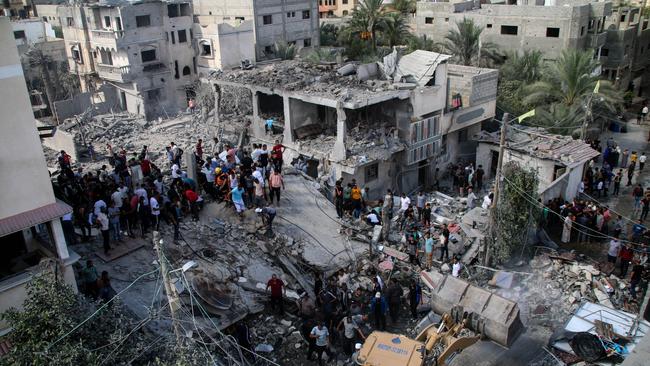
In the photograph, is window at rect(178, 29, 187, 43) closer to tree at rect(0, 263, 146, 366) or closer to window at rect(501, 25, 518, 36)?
window at rect(501, 25, 518, 36)

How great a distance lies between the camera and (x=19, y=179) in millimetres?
10789

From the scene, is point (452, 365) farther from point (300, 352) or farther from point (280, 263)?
point (280, 263)

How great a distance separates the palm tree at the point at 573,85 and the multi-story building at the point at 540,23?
6.69m

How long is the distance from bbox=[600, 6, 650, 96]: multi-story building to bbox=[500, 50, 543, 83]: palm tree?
7570mm

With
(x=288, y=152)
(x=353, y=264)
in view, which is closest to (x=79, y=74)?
(x=288, y=152)

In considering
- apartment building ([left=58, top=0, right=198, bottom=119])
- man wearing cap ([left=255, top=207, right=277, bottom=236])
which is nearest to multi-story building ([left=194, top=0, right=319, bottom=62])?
apartment building ([left=58, top=0, right=198, bottom=119])

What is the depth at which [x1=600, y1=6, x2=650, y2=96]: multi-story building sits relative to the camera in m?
39.2

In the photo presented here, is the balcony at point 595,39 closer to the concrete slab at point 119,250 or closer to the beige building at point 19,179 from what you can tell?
the concrete slab at point 119,250

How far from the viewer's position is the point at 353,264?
55.6 ft

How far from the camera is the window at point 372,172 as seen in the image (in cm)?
2384

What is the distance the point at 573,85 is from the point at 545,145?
6904 millimetres

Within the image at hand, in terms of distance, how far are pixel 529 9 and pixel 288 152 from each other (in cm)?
2302

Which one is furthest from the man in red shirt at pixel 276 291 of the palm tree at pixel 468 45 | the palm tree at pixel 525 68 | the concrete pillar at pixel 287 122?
the palm tree at pixel 468 45

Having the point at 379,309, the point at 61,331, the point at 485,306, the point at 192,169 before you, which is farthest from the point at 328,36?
the point at 61,331
